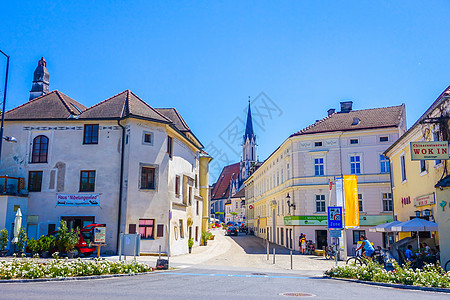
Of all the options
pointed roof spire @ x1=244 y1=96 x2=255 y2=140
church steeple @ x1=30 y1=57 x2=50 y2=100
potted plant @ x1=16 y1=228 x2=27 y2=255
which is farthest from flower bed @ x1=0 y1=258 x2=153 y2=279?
pointed roof spire @ x1=244 y1=96 x2=255 y2=140

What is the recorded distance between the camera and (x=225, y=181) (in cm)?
13975

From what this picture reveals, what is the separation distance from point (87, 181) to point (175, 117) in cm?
1345

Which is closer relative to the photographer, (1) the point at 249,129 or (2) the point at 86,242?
(2) the point at 86,242

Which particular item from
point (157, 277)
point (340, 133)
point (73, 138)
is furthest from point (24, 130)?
point (340, 133)

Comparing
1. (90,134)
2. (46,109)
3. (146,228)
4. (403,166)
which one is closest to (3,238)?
(146,228)

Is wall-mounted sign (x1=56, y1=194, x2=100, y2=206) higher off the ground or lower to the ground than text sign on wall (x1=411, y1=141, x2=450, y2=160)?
lower

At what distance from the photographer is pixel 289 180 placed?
40062 millimetres

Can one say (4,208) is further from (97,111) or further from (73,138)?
(97,111)

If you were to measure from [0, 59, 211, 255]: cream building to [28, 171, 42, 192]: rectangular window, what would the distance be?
0.07 m

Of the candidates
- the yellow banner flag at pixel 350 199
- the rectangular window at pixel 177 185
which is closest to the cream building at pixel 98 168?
the rectangular window at pixel 177 185

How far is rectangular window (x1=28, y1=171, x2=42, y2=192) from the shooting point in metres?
29.0

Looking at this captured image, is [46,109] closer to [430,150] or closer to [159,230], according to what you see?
[159,230]

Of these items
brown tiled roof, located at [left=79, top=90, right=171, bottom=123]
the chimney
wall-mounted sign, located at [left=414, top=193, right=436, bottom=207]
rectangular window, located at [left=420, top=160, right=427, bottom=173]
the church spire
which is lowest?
wall-mounted sign, located at [left=414, top=193, right=436, bottom=207]

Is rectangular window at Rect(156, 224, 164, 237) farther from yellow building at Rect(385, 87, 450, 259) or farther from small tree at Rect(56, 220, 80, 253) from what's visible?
yellow building at Rect(385, 87, 450, 259)
